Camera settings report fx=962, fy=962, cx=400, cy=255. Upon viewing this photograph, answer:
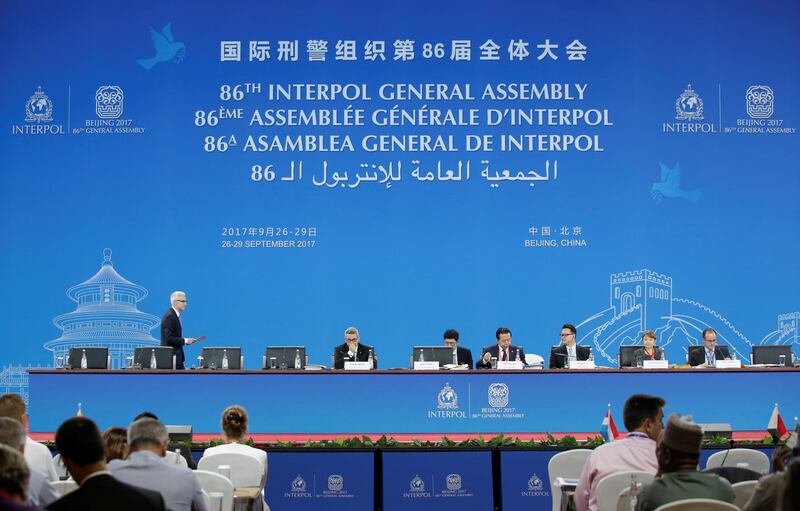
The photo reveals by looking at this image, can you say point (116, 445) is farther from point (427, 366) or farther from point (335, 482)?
point (427, 366)

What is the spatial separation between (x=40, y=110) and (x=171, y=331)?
335cm

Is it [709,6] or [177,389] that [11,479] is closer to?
[177,389]

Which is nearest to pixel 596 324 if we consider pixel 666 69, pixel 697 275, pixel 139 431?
pixel 697 275

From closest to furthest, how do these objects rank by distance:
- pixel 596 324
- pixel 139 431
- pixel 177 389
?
pixel 139 431 < pixel 177 389 < pixel 596 324

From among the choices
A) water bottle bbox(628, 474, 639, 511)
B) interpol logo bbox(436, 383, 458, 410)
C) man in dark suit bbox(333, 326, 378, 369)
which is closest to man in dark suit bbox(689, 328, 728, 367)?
interpol logo bbox(436, 383, 458, 410)

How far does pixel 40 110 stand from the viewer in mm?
10891

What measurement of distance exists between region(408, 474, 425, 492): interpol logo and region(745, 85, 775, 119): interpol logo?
21.6ft

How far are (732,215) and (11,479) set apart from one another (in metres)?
9.53

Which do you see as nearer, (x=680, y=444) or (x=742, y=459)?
(x=680, y=444)

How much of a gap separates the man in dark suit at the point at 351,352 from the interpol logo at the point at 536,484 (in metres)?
3.00

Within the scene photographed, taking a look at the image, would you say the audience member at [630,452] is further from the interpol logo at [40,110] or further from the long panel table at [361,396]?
the interpol logo at [40,110]

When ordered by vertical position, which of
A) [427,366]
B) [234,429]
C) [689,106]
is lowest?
[234,429]

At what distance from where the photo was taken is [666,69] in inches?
424

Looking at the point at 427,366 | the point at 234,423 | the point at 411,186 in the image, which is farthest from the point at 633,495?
the point at 411,186
